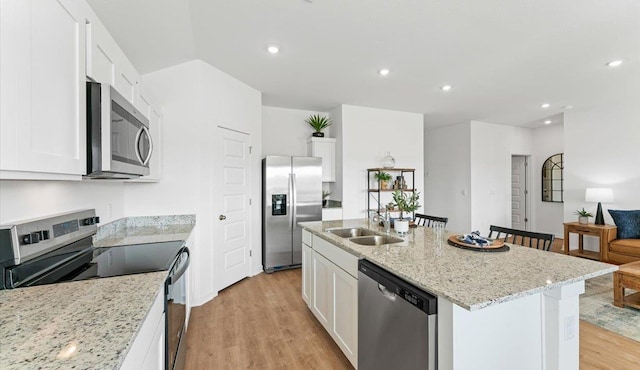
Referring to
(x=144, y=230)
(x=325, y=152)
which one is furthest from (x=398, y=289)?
(x=325, y=152)

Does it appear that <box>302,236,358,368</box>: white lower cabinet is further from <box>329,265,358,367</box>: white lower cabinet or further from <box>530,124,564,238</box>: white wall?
<box>530,124,564,238</box>: white wall

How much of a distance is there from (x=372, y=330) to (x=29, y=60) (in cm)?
187

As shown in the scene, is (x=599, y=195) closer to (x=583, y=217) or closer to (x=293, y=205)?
(x=583, y=217)

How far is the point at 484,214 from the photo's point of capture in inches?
238

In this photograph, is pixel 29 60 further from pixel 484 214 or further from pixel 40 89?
pixel 484 214

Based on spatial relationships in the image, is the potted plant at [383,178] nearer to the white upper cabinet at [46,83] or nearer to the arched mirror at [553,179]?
the white upper cabinet at [46,83]

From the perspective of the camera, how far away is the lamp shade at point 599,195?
4.49 metres

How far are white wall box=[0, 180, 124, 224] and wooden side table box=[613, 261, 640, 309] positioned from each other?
4.67 metres

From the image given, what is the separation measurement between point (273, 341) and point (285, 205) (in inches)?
82.9

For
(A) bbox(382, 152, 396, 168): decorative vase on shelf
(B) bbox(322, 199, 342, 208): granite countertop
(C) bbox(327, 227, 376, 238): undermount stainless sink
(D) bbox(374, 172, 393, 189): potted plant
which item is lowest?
(C) bbox(327, 227, 376, 238): undermount stainless sink

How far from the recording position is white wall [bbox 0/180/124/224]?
4.38ft

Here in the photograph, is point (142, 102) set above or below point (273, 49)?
below

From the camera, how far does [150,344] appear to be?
1075 mm

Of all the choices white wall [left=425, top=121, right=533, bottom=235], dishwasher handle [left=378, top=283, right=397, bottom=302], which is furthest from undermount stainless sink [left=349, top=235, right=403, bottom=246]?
white wall [left=425, top=121, right=533, bottom=235]
